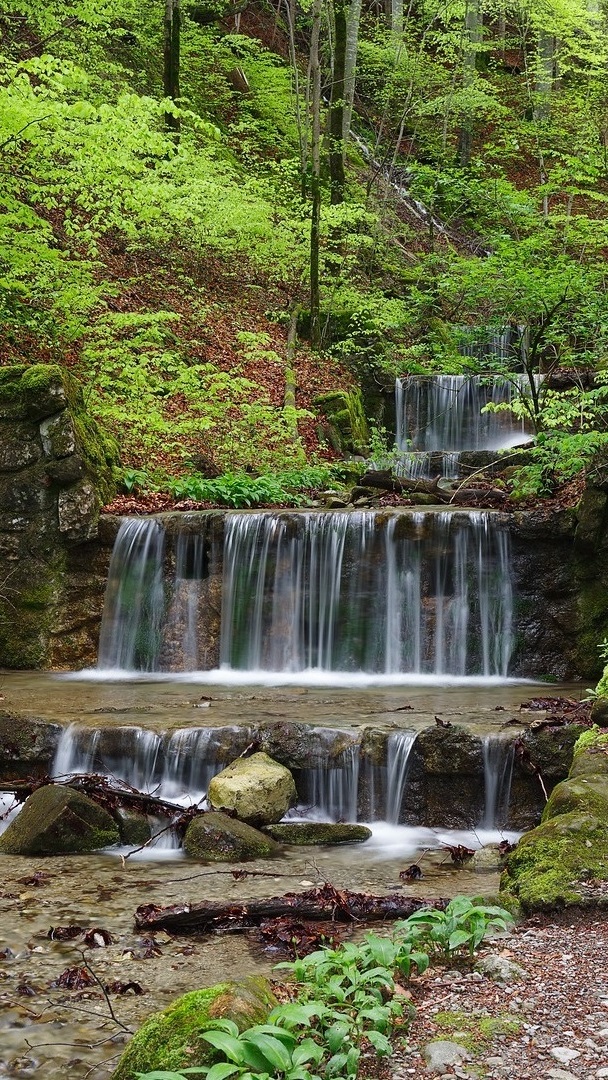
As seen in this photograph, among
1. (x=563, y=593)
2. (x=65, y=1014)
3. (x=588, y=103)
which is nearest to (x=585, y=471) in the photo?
(x=563, y=593)

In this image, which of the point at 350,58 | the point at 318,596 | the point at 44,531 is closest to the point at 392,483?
the point at 318,596

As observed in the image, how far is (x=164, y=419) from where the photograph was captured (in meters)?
14.1

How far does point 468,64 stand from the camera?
78.6 feet

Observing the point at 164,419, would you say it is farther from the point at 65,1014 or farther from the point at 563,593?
the point at 65,1014

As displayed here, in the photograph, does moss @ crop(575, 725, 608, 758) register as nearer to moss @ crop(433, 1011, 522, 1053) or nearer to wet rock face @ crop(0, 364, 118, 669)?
moss @ crop(433, 1011, 522, 1053)

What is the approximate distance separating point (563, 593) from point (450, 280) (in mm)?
5978

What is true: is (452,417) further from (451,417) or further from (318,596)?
(318,596)

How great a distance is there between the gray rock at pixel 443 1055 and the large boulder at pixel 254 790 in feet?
11.4

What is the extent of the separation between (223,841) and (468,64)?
23.4 meters


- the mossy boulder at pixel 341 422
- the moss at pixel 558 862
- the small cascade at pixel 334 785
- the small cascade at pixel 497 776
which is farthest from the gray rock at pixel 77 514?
the moss at pixel 558 862

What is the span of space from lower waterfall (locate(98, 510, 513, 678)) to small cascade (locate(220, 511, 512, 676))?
0.01 meters

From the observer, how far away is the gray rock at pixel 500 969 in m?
3.41

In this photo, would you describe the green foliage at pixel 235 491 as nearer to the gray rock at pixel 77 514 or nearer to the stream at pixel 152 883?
the gray rock at pixel 77 514

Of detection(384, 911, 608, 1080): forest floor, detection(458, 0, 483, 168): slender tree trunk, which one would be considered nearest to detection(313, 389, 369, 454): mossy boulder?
detection(458, 0, 483, 168): slender tree trunk
